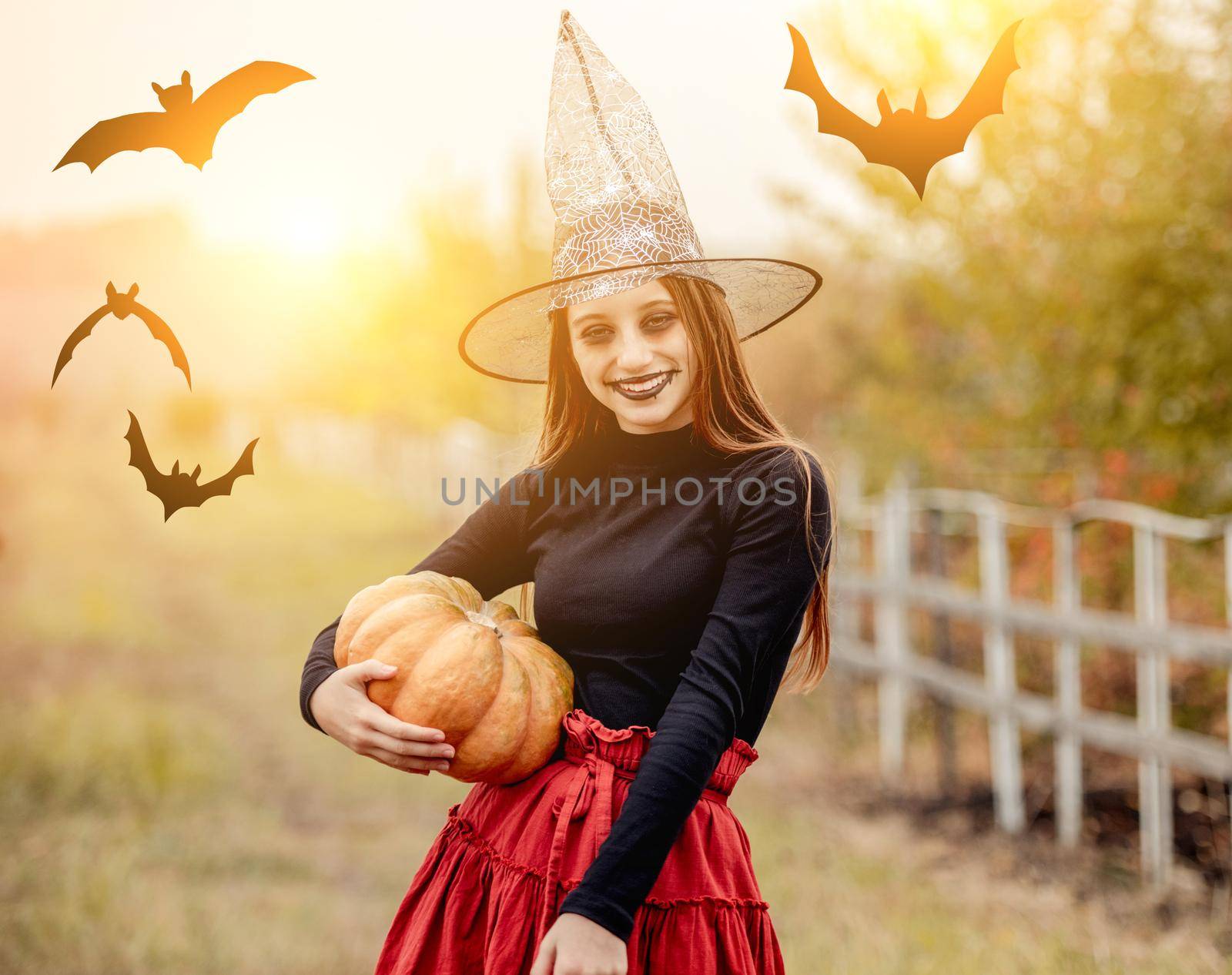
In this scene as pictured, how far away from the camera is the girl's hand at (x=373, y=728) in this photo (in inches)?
60.3

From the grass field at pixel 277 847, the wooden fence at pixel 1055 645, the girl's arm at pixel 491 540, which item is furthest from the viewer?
the wooden fence at pixel 1055 645

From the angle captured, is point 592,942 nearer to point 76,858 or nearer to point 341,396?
point 76,858

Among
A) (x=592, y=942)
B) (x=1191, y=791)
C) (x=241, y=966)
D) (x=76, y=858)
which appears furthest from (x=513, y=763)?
(x=1191, y=791)

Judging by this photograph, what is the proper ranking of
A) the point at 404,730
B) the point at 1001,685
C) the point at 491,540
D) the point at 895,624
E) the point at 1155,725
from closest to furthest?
the point at 404,730 < the point at 491,540 < the point at 1155,725 < the point at 1001,685 < the point at 895,624

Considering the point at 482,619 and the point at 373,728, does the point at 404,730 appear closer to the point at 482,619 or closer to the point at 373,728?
the point at 373,728

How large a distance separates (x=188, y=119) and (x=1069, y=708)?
14.6 ft

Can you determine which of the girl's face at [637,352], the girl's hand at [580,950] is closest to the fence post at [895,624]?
the girl's face at [637,352]

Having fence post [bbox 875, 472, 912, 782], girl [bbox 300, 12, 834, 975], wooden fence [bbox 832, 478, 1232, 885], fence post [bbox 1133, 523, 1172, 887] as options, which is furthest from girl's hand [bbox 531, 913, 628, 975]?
fence post [bbox 875, 472, 912, 782]

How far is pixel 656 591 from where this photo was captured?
1.62 m

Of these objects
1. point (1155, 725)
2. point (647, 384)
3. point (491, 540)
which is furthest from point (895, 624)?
point (647, 384)

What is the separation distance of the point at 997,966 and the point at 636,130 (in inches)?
121

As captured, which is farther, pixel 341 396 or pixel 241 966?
pixel 341 396

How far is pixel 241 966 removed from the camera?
12.3 ft

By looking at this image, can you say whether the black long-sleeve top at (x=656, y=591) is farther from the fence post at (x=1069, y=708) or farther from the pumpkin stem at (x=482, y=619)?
the fence post at (x=1069, y=708)
